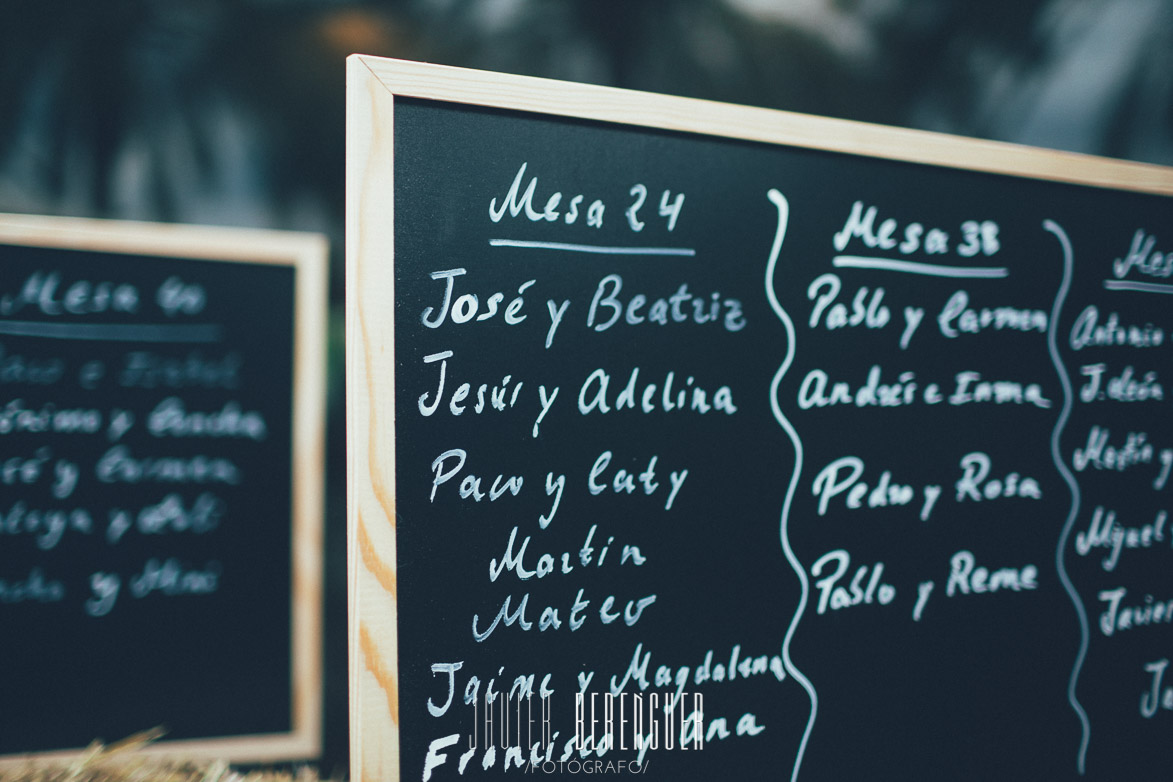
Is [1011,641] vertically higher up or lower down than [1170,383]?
lower down

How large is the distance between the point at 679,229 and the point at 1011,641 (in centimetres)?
66

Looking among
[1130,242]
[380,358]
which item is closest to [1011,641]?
[1130,242]

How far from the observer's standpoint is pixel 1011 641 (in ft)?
2.76

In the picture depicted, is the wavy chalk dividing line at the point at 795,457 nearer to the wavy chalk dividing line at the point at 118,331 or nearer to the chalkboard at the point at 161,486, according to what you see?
the chalkboard at the point at 161,486

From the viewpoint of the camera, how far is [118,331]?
3.98ft

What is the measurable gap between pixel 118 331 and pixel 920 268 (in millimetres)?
1307

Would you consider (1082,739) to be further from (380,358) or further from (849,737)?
(380,358)

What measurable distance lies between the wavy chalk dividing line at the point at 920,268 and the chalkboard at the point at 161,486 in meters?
0.97

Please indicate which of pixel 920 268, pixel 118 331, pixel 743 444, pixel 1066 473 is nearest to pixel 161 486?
pixel 118 331

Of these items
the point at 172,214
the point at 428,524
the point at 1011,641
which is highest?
the point at 172,214

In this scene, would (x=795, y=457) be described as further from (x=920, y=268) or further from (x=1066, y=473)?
(x=1066, y=473)

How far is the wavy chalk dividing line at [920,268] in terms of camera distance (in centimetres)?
80

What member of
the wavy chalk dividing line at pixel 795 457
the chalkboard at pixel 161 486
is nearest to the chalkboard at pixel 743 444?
the wavy chalk dividing line at pixel 795 457

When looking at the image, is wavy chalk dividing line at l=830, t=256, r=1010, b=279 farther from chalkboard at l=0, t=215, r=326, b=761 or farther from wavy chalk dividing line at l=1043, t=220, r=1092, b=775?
chalkboard at l=0, t=215, r=326, b=761
